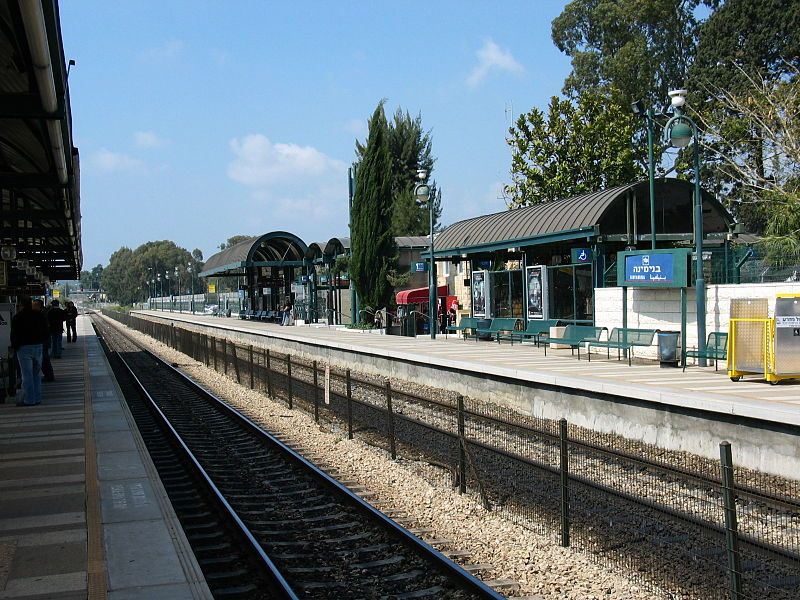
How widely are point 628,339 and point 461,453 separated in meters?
10.2

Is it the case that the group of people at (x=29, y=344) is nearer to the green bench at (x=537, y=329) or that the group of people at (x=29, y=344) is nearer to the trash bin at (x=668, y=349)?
the trash bin at (x=668, y=349)

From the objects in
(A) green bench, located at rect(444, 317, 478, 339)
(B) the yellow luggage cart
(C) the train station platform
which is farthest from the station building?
(B) the yellow luggage cart

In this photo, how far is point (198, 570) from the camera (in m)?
6.55

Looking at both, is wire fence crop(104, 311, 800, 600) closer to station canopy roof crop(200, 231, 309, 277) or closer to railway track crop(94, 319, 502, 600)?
railway track crop(94, 319, 502, 600)

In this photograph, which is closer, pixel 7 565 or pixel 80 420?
pixel 7 565

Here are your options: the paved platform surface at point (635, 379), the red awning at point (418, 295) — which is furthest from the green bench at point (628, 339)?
the red awning at point (418, 295)

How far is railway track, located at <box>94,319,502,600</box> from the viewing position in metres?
6.75

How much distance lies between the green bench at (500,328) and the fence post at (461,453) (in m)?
16.5

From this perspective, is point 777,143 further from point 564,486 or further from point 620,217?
point 564,486

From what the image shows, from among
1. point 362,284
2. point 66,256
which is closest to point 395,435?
point 362,284

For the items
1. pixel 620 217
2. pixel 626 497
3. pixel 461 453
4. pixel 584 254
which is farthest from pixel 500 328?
pixel 626 497

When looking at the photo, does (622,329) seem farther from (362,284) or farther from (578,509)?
(362,284)

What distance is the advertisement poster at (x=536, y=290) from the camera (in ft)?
80.7

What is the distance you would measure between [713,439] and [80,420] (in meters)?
10.2
